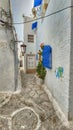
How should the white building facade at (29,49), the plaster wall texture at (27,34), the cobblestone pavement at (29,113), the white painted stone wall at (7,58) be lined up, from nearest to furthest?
the cobblestone pavement at (29,113), the white painted stone wall at (7,58), the plaster wall texture at (27,34), the white building facade at (29,49)

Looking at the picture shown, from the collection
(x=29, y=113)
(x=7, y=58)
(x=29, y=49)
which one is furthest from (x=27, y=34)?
(x=29, y=113)

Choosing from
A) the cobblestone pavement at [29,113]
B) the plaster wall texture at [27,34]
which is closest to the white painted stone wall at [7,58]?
the cobblestone pavement at [29,113]

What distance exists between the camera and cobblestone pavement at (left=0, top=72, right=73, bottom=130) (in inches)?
154

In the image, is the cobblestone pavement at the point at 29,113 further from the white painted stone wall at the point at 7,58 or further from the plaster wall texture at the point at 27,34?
the plaster wall texture at the point at 27,34

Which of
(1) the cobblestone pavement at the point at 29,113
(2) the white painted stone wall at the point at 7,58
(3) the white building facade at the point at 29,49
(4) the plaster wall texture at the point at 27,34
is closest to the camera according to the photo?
(1) the cobblestone pavement at the point at 29,113

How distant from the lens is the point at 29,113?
15.0 feet

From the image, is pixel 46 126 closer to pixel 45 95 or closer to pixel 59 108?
pixel 59 108

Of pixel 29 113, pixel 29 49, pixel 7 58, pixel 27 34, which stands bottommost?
pixel 29 113

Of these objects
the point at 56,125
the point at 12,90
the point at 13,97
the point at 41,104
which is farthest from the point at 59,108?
the point at 12,90

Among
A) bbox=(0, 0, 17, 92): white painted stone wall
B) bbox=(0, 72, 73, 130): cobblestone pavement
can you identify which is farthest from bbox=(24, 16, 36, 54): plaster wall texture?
bbox=(0, 72, 73, 130): cobblestone pavement

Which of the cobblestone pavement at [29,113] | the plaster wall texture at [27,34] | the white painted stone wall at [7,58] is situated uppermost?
the plaster wall texture at [27,34]

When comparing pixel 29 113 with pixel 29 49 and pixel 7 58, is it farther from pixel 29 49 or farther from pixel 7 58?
pixel 29 49

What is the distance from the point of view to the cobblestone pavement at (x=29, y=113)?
154 inches

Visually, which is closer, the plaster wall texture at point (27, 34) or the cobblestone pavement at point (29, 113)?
the cobblestone pavement at point (29, 113)
